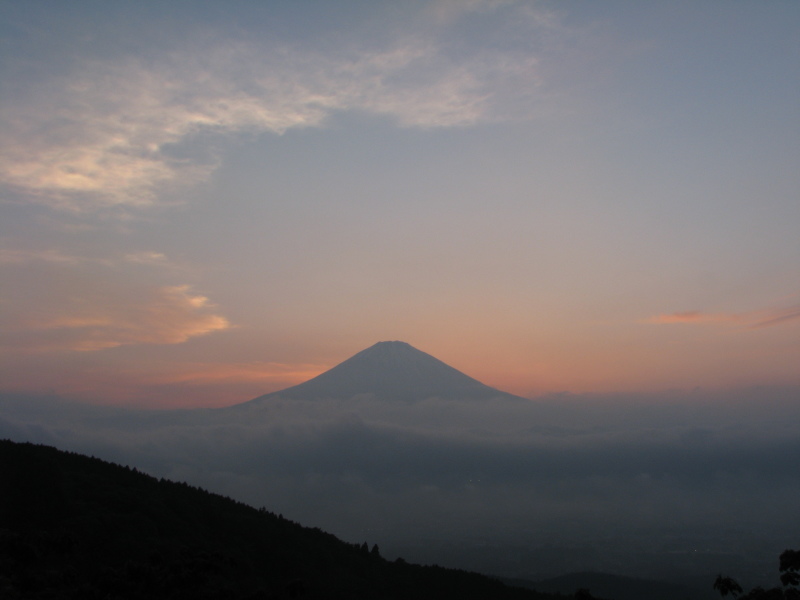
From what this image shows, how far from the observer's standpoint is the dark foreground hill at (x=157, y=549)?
5966 centimetres

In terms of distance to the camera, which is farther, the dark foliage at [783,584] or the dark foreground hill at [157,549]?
the dark foreground hill at [157,549]

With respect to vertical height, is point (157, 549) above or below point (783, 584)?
below

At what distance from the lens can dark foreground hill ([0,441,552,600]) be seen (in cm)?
5966

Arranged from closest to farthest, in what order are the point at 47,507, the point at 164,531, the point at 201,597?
the point at 201,597, the point at 47,507, the point at 164,531

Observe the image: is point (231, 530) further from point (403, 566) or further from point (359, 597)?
point (403, 566)

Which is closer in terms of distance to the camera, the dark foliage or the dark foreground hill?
the dark foliage

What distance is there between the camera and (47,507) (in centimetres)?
8594

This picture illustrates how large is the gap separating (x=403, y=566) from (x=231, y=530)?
4002 centimetres

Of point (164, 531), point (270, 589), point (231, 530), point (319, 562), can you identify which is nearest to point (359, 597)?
point (319, 562)

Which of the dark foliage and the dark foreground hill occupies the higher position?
the dark foliage

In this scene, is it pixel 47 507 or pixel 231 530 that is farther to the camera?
pixel 231 530

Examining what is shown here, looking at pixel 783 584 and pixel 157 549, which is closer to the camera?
pixel 783 584

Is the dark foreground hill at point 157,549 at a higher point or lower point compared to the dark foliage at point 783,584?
lower

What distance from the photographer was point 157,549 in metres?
81.9
